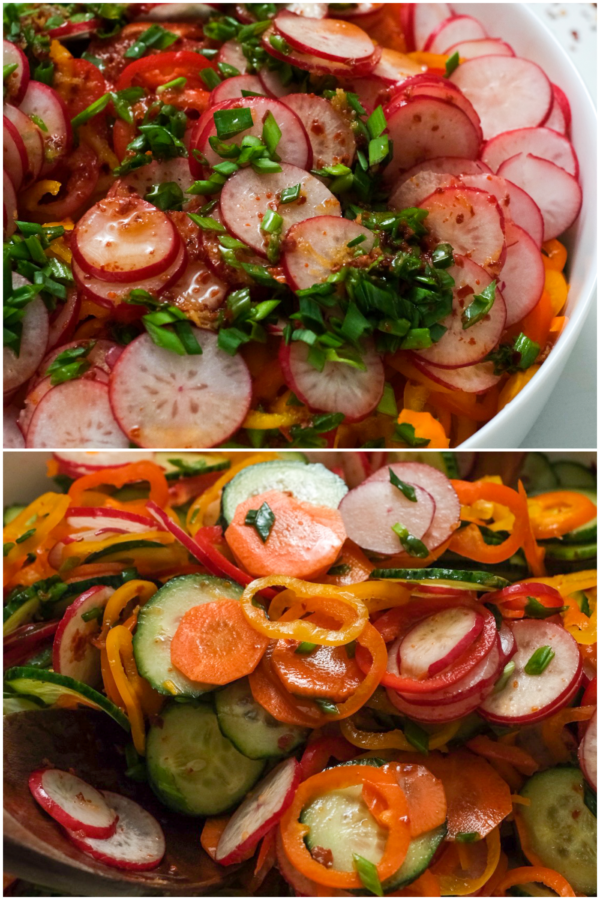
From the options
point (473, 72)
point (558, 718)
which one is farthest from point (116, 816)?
point (473, 72)

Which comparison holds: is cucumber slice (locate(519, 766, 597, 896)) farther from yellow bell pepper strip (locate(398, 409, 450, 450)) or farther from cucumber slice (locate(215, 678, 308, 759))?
yellow bell pepper strip (locate(398, 409, 450, 450))

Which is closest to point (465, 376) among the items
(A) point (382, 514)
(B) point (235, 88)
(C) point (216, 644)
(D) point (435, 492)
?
(D) point (435, 492)

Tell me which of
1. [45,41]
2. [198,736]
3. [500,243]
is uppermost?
[500,243]

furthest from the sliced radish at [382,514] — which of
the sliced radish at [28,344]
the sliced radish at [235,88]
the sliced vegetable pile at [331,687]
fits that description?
the sliced radish at [235,88]

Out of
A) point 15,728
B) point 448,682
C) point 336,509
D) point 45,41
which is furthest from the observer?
point 45,41

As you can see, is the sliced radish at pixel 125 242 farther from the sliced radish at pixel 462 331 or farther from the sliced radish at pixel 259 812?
the sliced radish at pixel 259 812

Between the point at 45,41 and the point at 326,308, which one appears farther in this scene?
the point at 45,41

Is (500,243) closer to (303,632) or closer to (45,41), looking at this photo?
(303,632)

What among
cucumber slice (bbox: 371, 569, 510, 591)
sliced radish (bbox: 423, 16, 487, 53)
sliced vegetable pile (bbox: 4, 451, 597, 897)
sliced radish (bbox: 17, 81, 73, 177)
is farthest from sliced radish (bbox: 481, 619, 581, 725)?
sliced radish (bbox: 423, 16, 487, 53)
